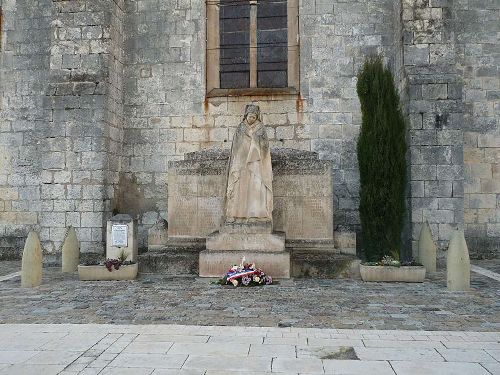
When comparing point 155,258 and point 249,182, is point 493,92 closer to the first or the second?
point 249,182

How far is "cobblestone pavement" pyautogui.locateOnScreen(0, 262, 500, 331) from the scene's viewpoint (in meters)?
5.47

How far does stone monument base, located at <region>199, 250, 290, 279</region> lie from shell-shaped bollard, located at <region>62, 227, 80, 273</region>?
2621 millimetres

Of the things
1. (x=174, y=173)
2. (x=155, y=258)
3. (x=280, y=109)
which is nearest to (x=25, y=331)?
(x=155, y=258)

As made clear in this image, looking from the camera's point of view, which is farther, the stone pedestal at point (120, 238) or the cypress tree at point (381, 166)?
the cypress tree at point (381, 166)

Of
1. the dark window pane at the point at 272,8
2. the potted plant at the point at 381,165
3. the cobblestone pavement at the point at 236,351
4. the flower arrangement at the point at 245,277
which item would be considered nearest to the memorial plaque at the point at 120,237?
the flower arrangement at the point at 245,277

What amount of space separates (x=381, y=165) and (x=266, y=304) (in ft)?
14.3

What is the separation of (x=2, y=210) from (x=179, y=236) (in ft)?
16.1

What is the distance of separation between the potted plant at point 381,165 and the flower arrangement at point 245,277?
8.62 feet

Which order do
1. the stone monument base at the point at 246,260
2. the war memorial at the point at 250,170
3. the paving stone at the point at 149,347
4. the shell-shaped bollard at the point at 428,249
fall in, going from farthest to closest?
the shell-shaped bollard at the point at 428,249 → the stone monument base at the point at 246,260 → the war memorial at the point at 250,170 → the paving stone at the point at 149,347

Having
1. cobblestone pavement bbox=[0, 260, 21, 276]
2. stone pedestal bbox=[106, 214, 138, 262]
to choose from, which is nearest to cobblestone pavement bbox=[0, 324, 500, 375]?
stone pedestal bbox=[106, 214, 138, 262]

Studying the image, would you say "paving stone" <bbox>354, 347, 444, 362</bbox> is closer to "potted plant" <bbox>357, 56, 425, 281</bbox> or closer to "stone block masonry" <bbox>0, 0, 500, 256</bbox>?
"potted plant" <bbox>357, 56, 425, 281</bbox>

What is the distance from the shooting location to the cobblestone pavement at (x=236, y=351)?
3900mm

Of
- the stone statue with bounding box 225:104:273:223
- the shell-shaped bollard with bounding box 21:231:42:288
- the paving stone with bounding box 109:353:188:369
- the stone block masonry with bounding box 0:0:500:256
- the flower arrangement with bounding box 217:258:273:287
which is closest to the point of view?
the paving stone with bounding box 109:353:188:369

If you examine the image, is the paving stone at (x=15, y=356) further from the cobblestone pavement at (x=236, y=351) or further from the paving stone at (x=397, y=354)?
the paving stone at (x=397, y=354)
